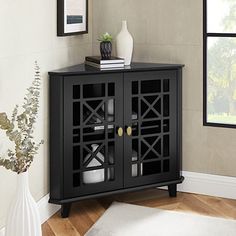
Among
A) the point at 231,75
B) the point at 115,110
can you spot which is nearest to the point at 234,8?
the point at 231,75

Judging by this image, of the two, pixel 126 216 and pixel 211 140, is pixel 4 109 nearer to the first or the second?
pixel 126 216

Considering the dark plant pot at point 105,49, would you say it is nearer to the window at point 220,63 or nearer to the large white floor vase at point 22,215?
the window at point 220,63

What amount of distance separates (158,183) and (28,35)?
1.38 metres

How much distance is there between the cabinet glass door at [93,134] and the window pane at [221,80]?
0.71 m

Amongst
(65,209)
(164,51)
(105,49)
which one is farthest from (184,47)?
(65,209)

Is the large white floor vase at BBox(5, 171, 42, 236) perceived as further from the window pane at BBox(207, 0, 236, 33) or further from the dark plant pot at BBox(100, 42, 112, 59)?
the window pane at BBox(207, 0, 236, 33)

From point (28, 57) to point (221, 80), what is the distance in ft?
4.60

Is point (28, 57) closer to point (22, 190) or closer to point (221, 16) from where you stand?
point (22, 190)

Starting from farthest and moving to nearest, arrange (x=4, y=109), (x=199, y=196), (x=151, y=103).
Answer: (x=199, y=196) < (x=151, y=103) < (x=4, y=109)

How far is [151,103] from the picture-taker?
139 inches

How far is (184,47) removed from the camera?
3680mm

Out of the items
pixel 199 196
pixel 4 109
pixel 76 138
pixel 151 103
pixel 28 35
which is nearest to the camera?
pixel 4 109
